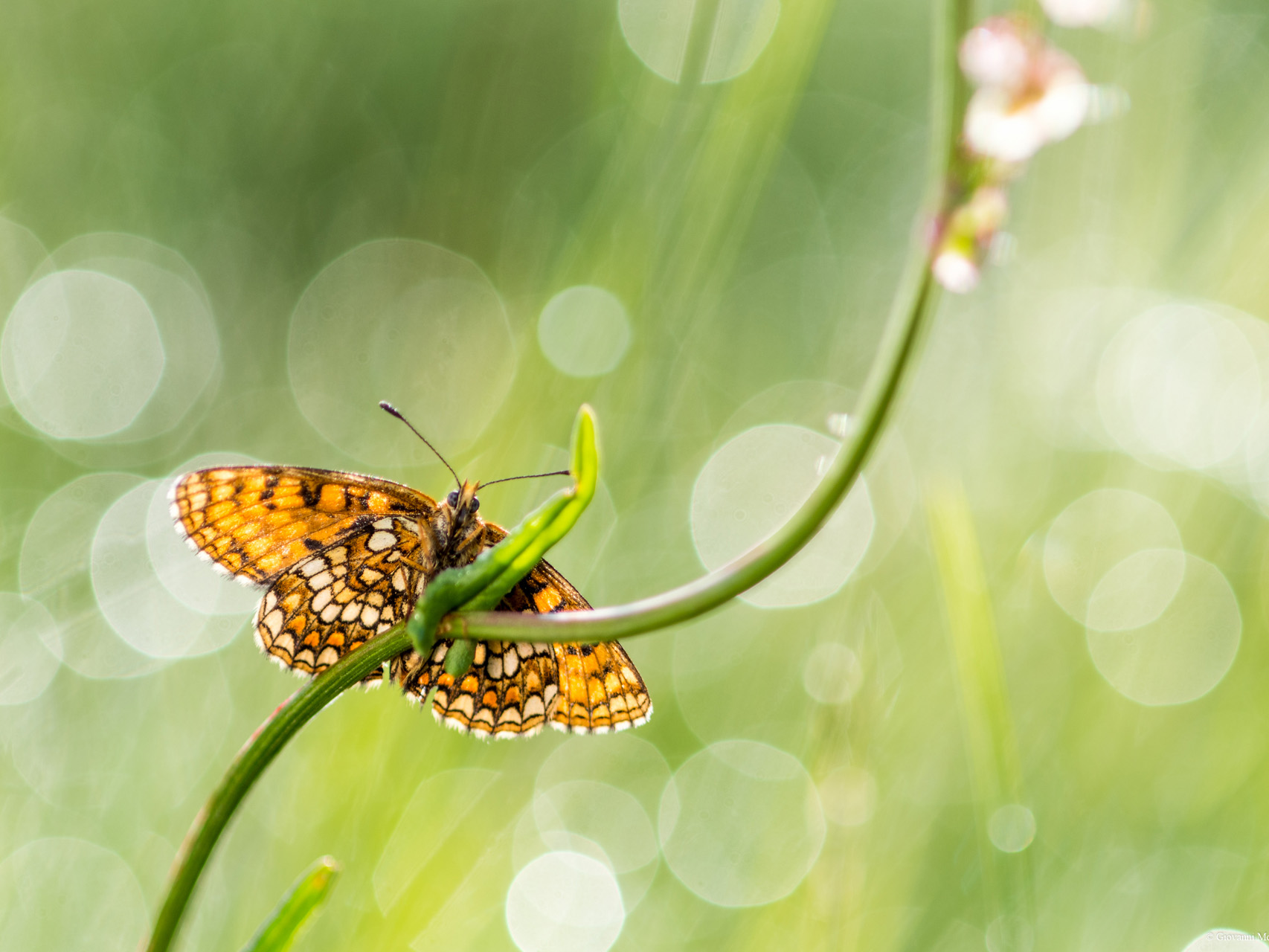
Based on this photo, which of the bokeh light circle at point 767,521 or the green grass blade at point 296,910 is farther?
the bokeh light circle at point 767,521

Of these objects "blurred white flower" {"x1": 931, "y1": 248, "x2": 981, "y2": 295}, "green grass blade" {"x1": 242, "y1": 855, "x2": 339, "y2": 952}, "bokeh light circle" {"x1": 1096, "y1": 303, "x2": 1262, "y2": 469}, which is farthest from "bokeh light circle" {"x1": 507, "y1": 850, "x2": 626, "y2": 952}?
"blurred white flower" {"x1": 931, "y1": 248, "x2": 981, "y2": 295}

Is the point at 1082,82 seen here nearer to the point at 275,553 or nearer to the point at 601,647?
the point at 601,647

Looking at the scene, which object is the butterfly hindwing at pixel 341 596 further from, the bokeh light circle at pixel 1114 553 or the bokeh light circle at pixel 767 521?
the bokeh light circle at pixel 767 521

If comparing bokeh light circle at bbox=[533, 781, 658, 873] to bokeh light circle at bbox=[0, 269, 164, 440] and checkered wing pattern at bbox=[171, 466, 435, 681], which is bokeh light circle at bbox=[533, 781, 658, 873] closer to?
checkered wing pattern at bbox=[171, 466, 435, 681]

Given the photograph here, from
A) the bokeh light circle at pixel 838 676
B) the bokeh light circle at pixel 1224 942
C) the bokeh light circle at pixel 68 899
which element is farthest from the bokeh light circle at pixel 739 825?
the bokeh light circle at pixel 68 899

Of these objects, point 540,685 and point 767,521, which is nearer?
point 540,685

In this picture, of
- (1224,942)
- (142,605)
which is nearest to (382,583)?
(1224,942)

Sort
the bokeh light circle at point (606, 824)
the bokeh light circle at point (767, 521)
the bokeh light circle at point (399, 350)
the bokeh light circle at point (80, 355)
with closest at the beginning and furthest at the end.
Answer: the bokeh light circle at point (606, 824) < the bokeh light circle at point (399, 350) < the bokeh light circle at point (767, 521) < the bokeh light circle at point (80, 355)

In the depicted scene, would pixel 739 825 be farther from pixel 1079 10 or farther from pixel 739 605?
pixel 1079 10
